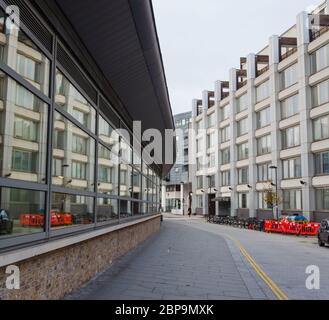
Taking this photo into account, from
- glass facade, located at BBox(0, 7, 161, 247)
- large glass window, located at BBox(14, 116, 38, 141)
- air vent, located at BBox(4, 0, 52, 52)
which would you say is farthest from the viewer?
air vent, located at BBox(4, 0, 52, 52)

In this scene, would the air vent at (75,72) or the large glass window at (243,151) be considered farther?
the large glass window at (243,151)

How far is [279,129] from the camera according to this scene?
45688 mm

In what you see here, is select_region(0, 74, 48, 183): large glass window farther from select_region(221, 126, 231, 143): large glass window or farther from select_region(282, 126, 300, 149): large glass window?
select_region(221, 126, 231, 143): large glass window

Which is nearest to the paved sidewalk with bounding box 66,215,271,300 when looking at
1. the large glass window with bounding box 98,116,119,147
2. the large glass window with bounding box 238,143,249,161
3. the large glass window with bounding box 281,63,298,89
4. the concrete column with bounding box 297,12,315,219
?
the large glass window with bounding box 98,116,119,147

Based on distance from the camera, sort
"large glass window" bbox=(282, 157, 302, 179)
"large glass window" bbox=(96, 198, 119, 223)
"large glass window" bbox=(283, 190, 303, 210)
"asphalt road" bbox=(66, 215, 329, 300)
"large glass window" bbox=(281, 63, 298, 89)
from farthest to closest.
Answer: "large glass window" bbox=(281, 63, 298, 89) < "large glass window" bbox=(282, 157, 302, 179) < "large glass window" bbox=(283, 190, 303, 210) < "large glass window" bbox=(96, 198, 119, 223) < "asphalt road" bbox=(66, 215, 329, 300)

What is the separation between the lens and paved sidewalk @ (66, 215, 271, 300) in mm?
8156

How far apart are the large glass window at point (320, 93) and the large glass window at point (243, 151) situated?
1627 centimetres

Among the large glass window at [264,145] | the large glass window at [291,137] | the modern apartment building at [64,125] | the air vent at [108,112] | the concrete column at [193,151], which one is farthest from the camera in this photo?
the concrete column at [193,151]

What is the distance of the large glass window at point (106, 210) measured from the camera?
10570 mm

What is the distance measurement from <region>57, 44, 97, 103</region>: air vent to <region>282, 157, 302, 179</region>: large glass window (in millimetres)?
35224

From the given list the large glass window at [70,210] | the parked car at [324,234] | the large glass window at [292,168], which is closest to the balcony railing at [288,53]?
the large glass window at [292,168]

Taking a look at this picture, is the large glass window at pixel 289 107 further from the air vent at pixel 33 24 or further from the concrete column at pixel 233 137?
the air vent at pixel 33 24

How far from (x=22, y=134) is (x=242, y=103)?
53.2m
